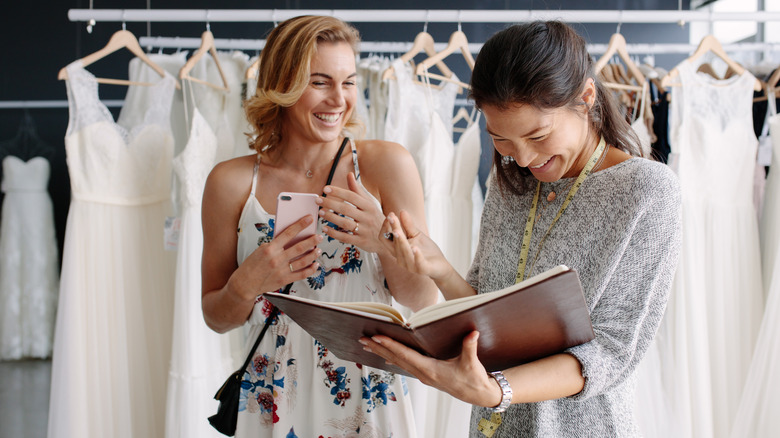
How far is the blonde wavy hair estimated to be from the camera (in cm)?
130

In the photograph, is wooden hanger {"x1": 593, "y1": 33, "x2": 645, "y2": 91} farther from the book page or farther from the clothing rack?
the book page

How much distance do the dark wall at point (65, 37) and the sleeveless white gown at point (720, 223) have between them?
4.80 ft

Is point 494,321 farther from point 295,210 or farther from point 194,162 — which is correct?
point 194,162

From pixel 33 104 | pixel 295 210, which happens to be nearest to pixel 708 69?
pixel 295 210

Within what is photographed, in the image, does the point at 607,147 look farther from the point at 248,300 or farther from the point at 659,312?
the point at 248,300

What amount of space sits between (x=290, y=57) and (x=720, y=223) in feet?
5.78

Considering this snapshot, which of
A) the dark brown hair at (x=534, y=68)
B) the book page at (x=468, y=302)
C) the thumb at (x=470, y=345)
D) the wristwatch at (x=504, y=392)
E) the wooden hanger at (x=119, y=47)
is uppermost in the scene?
the wooden hanger at (x=119, y=47)

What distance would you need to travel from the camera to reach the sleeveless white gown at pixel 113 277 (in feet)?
7.04

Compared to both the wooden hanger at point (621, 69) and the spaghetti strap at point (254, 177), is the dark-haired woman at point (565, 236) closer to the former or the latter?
the spaghetti strap at point (254, 177)

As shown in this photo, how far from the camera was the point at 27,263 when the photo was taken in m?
3.44

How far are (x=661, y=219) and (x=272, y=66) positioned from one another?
2.79ft

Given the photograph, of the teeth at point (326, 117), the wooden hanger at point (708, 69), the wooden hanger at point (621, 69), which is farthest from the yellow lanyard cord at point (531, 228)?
the wooden hanger at point (708, 69)

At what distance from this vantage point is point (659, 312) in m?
0.92

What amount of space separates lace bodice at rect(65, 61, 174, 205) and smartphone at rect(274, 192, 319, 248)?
4.14 feet
